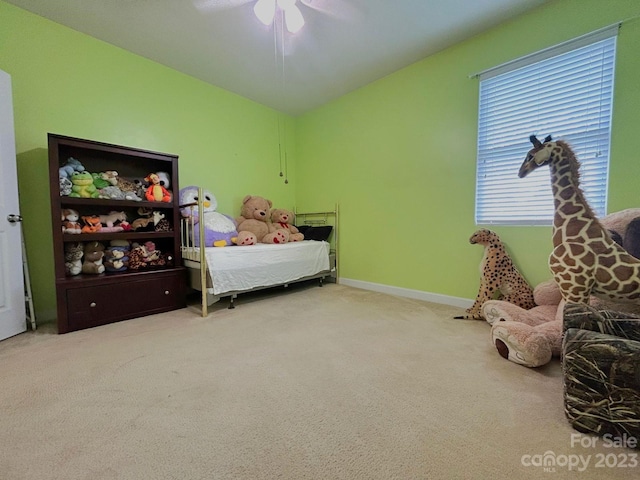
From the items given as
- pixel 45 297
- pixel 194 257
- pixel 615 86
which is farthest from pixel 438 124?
pixel 45 297

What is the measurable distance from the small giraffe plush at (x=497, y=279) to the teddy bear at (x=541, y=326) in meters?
0.23

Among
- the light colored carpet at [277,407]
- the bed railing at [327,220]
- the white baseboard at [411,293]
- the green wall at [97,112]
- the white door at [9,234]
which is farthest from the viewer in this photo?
the bed railing at [327,220]

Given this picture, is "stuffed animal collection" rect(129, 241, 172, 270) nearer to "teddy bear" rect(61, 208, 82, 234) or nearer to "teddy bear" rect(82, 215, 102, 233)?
"teddy bear" rect(82, 215, 102, 233)

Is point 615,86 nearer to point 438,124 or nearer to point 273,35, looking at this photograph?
point 438,124

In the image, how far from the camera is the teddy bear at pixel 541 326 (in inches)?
51.6

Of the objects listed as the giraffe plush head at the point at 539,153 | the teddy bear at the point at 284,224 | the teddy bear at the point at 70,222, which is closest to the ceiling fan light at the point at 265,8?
the giraffe plush head at the point at 539,153

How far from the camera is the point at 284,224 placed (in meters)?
3.37

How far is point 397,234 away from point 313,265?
106cm

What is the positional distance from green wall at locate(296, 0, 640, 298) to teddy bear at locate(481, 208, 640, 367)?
0.35m

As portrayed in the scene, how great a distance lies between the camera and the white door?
1.76 metres

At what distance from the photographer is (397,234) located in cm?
282

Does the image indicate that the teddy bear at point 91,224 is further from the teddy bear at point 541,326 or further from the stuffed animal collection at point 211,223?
the teddy bear at point 541,326

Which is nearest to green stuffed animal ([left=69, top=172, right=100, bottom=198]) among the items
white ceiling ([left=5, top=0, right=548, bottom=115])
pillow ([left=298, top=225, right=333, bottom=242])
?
white ceiling ([left=5, top=0, right=548, bottom=115])

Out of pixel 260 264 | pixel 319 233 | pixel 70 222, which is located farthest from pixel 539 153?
pixel 70 222
